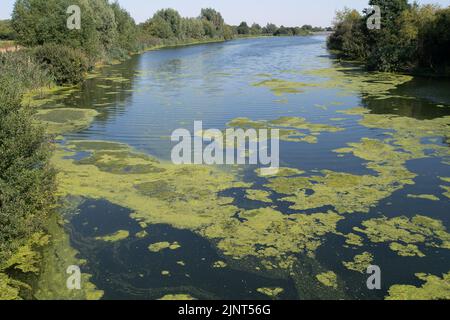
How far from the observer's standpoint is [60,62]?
27.3m

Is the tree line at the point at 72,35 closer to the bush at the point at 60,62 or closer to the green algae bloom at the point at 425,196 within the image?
the bush at the point at 60,62

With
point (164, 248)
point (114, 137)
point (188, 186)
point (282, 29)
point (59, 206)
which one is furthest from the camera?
point (282, 29)

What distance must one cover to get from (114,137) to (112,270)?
852 centimetres

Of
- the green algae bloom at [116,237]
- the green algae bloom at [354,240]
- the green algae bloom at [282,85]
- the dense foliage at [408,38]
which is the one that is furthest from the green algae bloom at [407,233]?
the dense foliage at [408,38]

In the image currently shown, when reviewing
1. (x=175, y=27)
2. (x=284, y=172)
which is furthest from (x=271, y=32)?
(x=284, y=172)

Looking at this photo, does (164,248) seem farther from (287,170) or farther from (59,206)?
(287,170)

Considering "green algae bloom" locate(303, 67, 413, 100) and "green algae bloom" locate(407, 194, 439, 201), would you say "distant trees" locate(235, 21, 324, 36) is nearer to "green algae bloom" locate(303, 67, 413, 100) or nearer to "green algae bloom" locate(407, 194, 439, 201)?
"green algae bloom" locate(303, 67, 413, 100)

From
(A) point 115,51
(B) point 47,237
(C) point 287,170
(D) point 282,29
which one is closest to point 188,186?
(C) point 287,170

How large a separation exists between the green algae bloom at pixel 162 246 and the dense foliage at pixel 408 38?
27518mm

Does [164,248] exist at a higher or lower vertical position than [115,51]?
lower

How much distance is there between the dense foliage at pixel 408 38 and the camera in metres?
30.3

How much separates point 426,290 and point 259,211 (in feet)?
11.4

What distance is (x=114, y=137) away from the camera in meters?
15.1

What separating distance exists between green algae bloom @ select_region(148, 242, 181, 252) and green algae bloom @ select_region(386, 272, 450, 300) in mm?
3492
